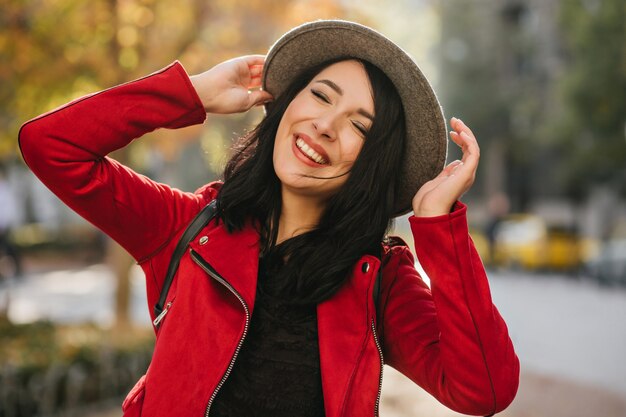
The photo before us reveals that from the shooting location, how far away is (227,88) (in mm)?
2016

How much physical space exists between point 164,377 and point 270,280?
41cm

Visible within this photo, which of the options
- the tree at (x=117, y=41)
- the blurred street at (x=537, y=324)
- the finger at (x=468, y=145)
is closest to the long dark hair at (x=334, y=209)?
the finger at (x=468, y=145)

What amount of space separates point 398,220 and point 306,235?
1.31m

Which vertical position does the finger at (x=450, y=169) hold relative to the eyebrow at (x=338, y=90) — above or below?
below

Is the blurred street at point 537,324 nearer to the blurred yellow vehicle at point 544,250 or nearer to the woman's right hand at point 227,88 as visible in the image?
the blurred yellow vehicle at point 544,250

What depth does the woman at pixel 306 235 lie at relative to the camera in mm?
1688

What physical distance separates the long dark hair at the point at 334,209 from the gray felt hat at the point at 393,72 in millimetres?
38

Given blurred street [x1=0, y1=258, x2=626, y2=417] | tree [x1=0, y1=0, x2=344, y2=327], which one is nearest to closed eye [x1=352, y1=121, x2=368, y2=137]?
blurred street [x1=0, y1=258, x2=626, y2=417]

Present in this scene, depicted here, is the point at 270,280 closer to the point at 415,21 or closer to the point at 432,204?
the point at 432,204

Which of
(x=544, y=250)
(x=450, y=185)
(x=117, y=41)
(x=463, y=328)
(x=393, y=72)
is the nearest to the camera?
(x=463, y=328)

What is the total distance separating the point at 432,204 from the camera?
1.73 meters

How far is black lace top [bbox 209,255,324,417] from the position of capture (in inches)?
70.7

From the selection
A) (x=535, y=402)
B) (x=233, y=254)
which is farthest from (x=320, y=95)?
(x=535, y=402)

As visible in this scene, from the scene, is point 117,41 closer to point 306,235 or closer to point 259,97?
point 259,97
